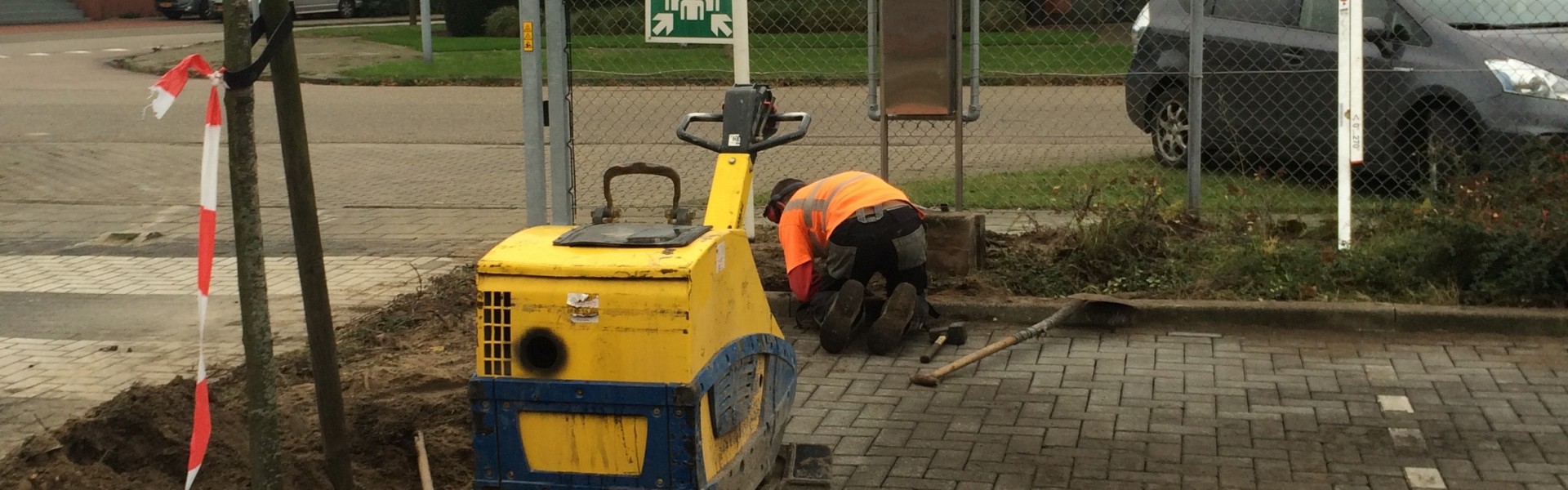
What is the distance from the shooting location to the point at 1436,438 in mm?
5430

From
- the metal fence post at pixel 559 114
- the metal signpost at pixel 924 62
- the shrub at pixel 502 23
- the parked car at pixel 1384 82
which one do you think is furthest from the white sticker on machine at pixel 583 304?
the shrub at pixel 502 23

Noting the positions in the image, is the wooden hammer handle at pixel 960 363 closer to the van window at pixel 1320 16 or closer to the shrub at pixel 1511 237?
the shrub at pixel 1511 237

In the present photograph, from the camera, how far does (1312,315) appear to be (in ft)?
23.1

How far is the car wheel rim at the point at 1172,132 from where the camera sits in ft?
34.1

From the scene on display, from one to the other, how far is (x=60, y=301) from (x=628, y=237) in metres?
5.26

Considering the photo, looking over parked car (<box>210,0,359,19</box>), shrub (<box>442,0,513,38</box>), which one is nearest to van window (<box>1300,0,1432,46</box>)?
shrub (<box>442,0,513,38</box>)

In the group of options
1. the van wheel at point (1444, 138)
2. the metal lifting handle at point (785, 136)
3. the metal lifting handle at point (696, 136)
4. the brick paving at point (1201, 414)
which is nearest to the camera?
the metal lifting handle at point (785, 136)

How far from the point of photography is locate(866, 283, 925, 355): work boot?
671 centimetres

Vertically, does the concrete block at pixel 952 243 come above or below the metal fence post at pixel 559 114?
below

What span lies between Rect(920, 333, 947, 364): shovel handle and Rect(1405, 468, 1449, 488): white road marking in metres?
2.13

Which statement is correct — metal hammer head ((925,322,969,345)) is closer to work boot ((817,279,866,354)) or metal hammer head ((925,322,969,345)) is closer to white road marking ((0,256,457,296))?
work boot ((817,279,866,354))

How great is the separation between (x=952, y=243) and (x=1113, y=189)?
239 centimetres

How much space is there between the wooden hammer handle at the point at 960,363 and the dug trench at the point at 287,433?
6.03 feet

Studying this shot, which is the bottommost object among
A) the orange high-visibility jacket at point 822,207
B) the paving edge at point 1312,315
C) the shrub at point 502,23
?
Result: the paving edge at point 1312,315
